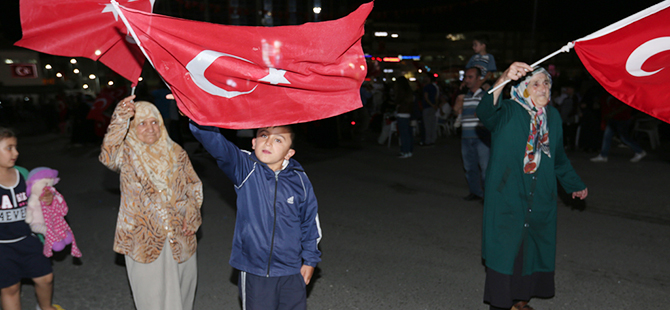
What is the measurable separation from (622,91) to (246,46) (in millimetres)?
2672

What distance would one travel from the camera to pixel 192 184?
3.51 metres

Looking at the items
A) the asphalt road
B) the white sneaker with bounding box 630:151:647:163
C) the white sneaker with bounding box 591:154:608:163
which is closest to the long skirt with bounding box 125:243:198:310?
the asphalt road

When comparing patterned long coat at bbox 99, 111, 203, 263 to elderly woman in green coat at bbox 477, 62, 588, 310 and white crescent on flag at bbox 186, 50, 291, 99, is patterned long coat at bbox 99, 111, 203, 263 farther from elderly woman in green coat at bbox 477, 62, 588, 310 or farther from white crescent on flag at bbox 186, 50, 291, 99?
elderly woman in green coat at bbox 477, 62, 588, 310

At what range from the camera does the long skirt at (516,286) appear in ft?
11.8

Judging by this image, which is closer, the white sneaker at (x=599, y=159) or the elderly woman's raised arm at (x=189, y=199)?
the elderly woman's raised arm at (x=189, y=199)

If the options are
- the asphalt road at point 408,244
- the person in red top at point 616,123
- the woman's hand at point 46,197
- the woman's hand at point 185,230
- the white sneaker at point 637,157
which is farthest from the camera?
the white sneaker at point 637,157

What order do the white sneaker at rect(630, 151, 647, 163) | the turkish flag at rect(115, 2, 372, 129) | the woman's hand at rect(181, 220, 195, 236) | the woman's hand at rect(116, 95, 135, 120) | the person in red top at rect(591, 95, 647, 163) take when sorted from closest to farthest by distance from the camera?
the turkish flag at rect(115, 2, 372, 129)
the woman's hand at rect(116, 95, 135, 120)
the woman's hand at rect(181, 220, 195, 236)
the person in red top at rect(591, 95, 647, 163)
the white sneaker at rect(630, 151, 647, 163)

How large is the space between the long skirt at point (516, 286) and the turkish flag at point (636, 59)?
135cm

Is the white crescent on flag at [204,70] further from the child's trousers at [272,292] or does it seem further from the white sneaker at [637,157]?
the white sneaker at [637,157]

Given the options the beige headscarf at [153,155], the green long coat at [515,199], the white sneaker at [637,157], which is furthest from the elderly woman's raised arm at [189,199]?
the white sneaker at [637,157]

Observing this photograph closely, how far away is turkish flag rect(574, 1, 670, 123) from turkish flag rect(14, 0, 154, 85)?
3.05 meters

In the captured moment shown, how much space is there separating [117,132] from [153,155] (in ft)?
0.95

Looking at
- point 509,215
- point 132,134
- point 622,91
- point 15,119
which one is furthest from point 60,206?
point 15,119

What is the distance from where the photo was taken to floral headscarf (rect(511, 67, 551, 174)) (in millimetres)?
3557
